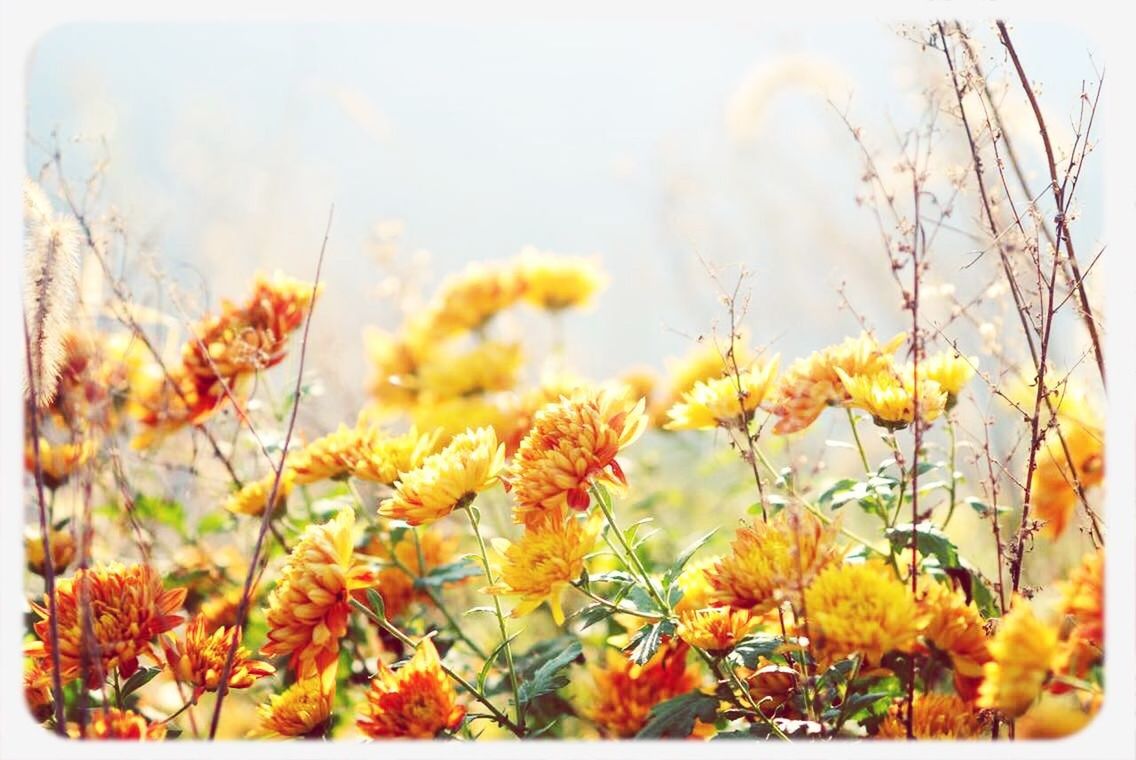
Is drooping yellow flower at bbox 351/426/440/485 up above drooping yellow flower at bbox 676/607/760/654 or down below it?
above

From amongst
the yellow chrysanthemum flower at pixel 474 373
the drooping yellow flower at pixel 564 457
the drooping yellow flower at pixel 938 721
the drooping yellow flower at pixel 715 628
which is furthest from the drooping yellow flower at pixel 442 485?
the yellow chrysanthemum flower at pixel 474 373

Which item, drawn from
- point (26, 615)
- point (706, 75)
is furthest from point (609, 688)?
point (706, 75)

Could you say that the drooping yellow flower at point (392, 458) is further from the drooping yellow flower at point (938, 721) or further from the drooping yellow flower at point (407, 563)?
the drooping yellow flower at point (938, 721)

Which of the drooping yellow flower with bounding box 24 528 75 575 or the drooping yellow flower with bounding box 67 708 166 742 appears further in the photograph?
the drooping yellow flower with bounding box 24 528 75 575

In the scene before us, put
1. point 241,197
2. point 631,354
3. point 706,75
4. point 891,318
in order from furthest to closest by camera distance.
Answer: point 631,354, point 241,197, point 706,75, point 891,318

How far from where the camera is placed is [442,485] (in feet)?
1.55

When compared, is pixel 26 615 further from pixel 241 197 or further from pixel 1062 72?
pixel 241 197

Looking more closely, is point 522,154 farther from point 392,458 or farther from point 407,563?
point 392,458

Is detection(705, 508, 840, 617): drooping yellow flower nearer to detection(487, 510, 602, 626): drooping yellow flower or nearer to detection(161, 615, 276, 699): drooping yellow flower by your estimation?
detection(487, 510, 602, 626): drooping yellow flower

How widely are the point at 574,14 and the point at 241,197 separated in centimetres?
116

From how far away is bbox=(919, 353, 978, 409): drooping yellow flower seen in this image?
512 mm

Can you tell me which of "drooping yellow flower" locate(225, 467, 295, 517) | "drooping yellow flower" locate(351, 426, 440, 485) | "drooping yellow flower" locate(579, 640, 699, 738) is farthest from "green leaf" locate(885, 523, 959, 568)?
"drooping yellow flower" locate(225, 467, 295, 517)

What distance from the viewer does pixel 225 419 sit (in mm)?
672

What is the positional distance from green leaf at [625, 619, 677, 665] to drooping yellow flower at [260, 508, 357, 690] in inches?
5.4
